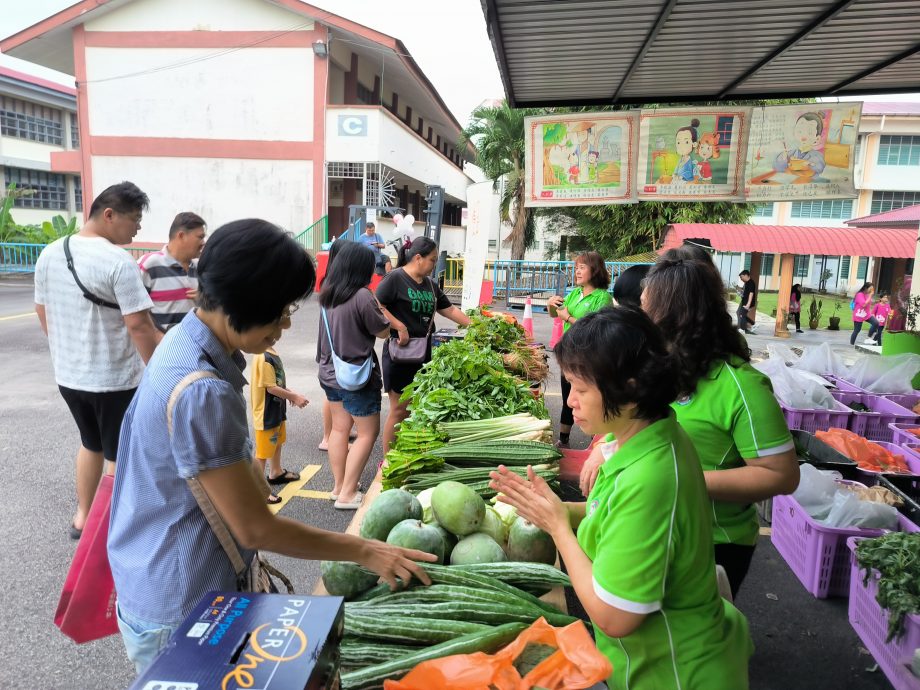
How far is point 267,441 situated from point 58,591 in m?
1.64

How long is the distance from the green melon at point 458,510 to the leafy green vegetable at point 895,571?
204 centimetres

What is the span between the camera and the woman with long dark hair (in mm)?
4305

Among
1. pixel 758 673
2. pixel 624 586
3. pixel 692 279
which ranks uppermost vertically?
pixel 692 279

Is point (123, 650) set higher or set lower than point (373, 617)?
lower

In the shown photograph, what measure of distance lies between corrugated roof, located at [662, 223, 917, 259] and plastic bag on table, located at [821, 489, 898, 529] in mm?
12452

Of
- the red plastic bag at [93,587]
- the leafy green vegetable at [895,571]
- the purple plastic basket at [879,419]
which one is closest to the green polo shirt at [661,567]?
the red plastic bag at [93,587]

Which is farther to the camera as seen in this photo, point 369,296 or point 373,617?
point 369,296

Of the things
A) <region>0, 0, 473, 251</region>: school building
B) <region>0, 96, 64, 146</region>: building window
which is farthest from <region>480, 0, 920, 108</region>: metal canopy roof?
<region>0, 96, 64, 146</region>: building window

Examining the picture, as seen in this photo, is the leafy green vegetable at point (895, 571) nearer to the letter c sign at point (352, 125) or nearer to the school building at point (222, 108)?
the school building at point (222, 108)

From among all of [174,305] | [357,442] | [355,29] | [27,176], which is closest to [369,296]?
[357,442]

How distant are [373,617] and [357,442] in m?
2.72

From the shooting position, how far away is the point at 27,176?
90.1 ft

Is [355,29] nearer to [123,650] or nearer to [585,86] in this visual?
[585,86]

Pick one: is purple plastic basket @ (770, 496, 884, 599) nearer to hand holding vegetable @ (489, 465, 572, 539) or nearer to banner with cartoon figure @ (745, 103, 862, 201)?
hand holding vegetable @ (489, 465, 572, 539)
